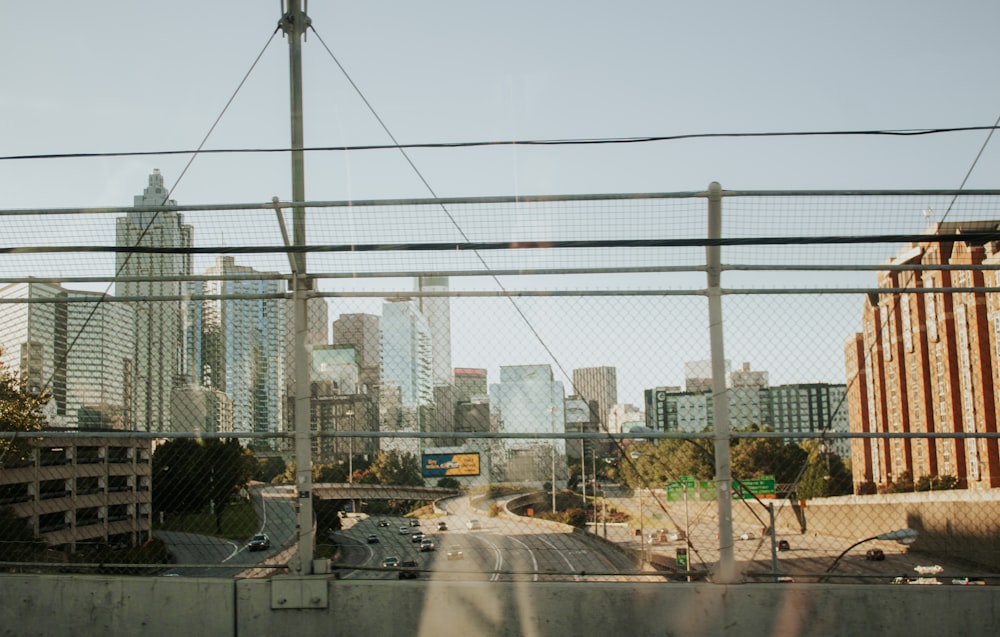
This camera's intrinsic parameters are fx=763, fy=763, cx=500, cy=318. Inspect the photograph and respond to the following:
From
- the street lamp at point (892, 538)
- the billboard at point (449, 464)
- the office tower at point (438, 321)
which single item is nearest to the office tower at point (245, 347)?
the office tower at point (438, 321)

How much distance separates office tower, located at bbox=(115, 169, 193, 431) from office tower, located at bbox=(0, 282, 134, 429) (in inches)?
5.3

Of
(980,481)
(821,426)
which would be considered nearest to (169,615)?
(821,426)

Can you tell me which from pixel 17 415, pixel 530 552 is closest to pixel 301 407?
pixel 530 552

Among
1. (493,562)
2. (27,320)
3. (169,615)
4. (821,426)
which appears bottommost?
(169,615)

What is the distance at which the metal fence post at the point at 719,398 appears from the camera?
5090 mm

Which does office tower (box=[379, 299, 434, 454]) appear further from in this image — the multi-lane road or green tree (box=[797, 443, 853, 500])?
green tree (box=[797, 443, 853, 500])

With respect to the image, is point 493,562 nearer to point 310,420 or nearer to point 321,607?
point 321,607

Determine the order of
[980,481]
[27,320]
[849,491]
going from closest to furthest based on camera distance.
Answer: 1. [849,491]
2. [27,320]
3. [980,481]

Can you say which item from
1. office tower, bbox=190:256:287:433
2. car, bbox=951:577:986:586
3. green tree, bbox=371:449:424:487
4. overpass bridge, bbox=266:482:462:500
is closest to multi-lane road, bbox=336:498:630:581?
overpass bridge, bbox=266:482:462:500

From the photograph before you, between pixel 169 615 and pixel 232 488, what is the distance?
0.94 meters

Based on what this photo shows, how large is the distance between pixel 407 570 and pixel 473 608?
20.8 inches

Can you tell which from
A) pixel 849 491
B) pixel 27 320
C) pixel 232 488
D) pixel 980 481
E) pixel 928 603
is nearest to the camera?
pixel 928 603

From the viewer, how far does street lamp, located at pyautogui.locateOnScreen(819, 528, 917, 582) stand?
5113 mm

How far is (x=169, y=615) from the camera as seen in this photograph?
536cm
